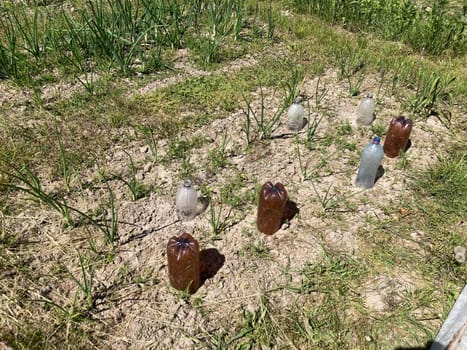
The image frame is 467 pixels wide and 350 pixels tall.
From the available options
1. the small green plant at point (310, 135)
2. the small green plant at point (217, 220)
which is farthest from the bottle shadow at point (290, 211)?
the small green plant at point (310, 135)

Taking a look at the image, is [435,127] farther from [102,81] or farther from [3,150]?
[3,150]

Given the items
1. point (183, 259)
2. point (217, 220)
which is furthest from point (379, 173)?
point (183, 259)

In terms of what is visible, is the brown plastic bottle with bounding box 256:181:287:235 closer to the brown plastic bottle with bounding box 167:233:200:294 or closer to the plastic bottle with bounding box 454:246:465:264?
→ the brown plastic bottle with bounding box 167:233:200:294

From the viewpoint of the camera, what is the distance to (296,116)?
11.4ft

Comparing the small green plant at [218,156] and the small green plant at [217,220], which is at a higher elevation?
the small green plant at [218,156]

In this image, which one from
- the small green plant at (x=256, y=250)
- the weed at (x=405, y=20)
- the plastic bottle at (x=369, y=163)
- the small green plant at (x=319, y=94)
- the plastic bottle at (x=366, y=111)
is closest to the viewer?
the small green plant at (x=256, y=250)

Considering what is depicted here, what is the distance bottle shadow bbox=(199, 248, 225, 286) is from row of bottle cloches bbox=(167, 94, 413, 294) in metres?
0.09

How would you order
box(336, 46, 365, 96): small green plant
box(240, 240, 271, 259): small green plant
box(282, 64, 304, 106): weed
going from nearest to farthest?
box(240, 240, 271, 259): small green plant < box(282, 64, 304, 106): weed < box(336, 46, 365, 96): small green plant

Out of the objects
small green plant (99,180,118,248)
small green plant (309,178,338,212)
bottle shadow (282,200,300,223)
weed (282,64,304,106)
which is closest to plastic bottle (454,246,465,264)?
small green plant (309,178,338,212)

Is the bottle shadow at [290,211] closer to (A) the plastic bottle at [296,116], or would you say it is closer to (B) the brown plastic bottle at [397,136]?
(A) the plastic bottle at [296,116]

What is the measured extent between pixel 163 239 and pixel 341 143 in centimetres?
176

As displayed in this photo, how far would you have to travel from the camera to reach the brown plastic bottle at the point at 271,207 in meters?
2.50

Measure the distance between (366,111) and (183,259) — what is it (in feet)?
7.50

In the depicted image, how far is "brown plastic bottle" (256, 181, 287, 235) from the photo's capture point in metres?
2.50
